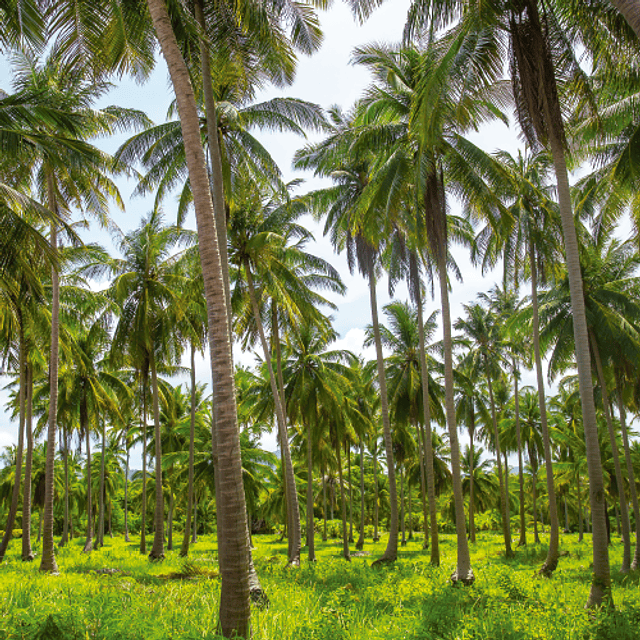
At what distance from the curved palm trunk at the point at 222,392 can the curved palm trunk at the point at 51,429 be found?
7.12m

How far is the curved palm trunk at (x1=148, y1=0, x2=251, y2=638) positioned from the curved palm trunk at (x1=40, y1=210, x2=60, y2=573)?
23.4ft

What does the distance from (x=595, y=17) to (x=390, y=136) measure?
6574 millimetres

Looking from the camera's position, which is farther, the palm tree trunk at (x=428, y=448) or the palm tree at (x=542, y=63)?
the palm tree trunk at (x=428, y=448)

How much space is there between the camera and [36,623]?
5.11 m

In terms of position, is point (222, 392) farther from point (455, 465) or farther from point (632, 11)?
point (455, 465)

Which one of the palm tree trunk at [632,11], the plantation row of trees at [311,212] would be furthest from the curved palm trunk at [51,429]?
the palm tree trunk at [632,11]

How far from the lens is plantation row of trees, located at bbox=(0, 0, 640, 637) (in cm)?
802

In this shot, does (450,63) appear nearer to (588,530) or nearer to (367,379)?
(367,379)

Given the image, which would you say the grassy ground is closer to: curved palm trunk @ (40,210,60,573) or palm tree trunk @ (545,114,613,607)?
palm tree trunk @ (545,114,613,607)

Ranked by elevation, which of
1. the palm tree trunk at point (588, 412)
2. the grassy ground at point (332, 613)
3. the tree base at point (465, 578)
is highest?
the palm tree trunk at point (588, 412)

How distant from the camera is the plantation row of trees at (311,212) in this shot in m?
8.02

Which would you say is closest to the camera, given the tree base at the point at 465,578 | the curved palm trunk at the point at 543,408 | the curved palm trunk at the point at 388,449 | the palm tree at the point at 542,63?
the palm tree at the point at 542,63

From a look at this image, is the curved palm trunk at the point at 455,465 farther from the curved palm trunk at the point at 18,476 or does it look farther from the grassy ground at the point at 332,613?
the curved palm trunk at the point at 18,476

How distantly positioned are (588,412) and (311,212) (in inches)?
503
